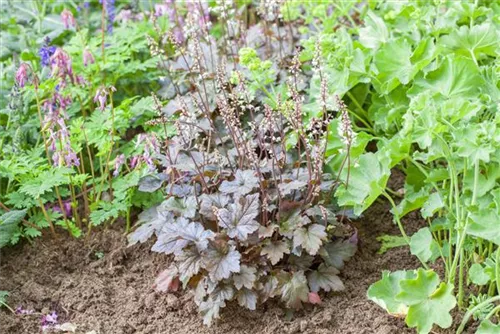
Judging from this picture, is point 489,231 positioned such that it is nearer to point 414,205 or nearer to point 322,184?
point 414,205

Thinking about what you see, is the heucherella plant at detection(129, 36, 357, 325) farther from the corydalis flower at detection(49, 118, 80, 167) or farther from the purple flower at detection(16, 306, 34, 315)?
the purple flower at detection(16, 306, 34, 315)

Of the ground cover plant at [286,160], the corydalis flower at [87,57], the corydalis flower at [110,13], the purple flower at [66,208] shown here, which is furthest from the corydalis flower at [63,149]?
the corydalis flower at [110,13]

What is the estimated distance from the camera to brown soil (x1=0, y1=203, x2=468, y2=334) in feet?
9.73

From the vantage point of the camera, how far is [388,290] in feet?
9.20

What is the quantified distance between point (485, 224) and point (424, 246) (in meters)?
0.37

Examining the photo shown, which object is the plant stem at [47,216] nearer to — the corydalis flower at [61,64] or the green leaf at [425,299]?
the corydalis flower at [61,64]

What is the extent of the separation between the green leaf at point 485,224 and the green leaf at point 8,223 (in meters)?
1.81

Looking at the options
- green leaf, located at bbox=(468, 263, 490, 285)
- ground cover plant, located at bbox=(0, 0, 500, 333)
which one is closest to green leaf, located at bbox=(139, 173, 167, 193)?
ground cover plant, located at bbox=(0, 0, 500, 333)

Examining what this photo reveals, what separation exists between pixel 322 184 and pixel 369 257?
378 millimetres

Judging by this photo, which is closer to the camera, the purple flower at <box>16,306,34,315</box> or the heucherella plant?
the heucherella plant

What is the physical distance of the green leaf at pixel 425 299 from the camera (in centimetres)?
261

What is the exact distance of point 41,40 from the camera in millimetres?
4305

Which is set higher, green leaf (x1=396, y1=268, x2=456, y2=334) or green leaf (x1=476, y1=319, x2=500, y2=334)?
green leaf (x1=396, y1=268, x2=456, y2=334)

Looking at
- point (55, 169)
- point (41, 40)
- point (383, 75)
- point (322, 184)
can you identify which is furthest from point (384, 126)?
point (41, 40)
